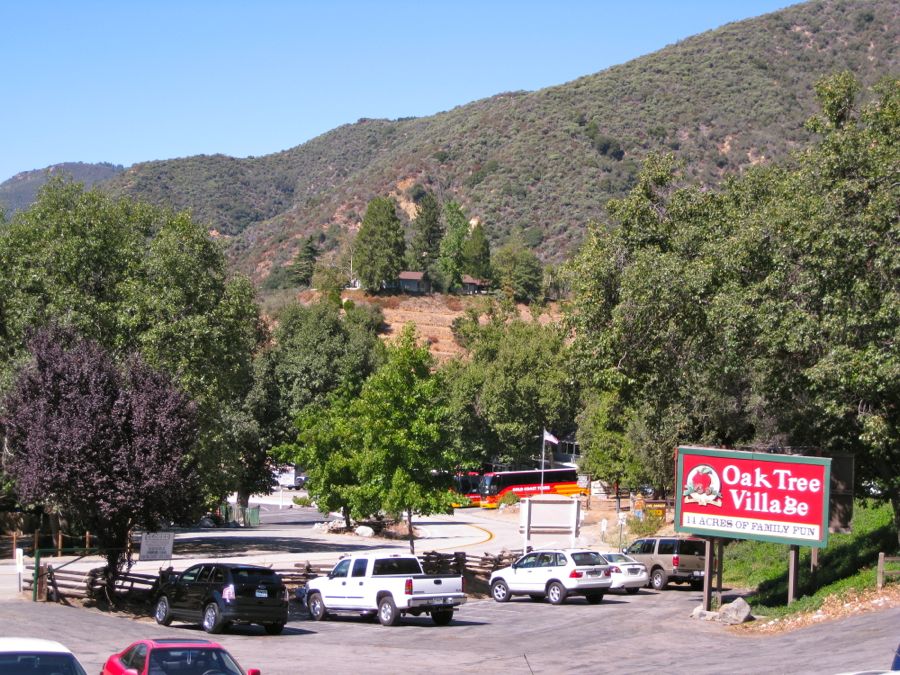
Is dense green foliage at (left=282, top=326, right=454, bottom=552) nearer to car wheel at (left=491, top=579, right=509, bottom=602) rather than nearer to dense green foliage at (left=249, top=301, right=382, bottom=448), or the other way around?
car wheel at (left=491, top=579, right=509, bottom=602)

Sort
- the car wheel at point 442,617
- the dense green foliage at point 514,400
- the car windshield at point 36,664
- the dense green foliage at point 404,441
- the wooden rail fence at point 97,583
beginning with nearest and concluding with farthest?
the car windshield at point 36,664, the car wheel at point 442,617, the wooden rail fence at point 97,583, the dense green foliage at point 404,441, the dense green foliage at point 514,400

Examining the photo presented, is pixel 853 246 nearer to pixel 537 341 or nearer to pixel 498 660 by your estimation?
pixel 498 660

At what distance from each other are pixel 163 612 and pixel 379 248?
114m

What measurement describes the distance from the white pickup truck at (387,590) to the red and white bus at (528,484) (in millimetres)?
53790

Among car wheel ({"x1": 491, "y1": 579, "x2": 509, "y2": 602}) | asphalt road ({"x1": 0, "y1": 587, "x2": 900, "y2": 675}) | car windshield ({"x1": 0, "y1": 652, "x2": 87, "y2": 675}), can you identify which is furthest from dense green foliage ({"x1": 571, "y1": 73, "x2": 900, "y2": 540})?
car windshield ({"x1": 0, "y1": 652, "x2": 87, "y2": 675})

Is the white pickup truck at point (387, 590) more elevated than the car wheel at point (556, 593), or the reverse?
the white pickup truck at point (387, 590)

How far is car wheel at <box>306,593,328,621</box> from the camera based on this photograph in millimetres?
25984

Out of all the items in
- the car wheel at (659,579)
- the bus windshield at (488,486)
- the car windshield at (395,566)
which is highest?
the car windshield at (395,566)

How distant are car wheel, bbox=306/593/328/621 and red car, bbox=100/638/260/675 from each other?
14009 mm

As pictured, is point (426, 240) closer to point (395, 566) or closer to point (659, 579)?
point (659, 579)

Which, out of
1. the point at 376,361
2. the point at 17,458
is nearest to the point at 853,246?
the point at 17,458

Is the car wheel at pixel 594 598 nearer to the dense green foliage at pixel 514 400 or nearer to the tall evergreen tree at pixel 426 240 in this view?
the dense green foliage at pixel 514 400

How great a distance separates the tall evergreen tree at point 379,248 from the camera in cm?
13550

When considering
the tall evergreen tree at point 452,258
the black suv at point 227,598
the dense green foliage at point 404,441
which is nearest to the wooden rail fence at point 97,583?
the black suv at point 227,598
